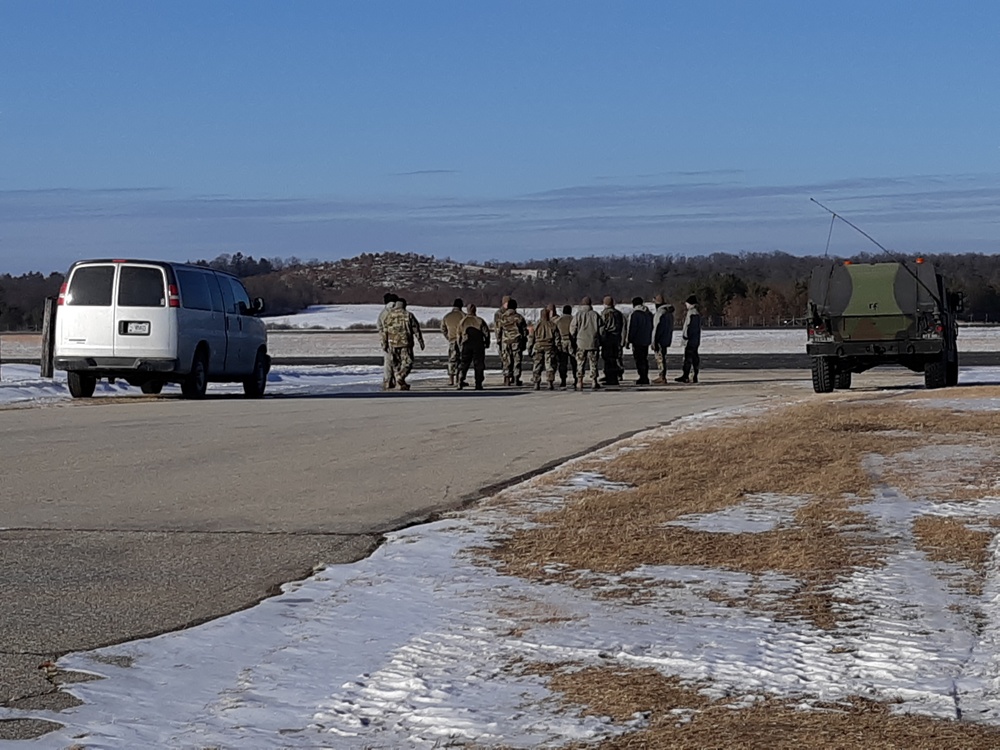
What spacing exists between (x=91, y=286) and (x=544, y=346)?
9622 millimetres

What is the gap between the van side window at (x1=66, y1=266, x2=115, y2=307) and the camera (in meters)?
20.7

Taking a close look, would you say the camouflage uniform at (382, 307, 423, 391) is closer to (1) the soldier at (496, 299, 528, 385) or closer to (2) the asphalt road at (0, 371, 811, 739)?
(1) the soldier at (496, 299, 528, 385)

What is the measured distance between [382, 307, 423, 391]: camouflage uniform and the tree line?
8.07 m

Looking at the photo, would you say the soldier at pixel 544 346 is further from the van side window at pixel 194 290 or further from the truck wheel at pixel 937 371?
the van side window at pixel 194 290

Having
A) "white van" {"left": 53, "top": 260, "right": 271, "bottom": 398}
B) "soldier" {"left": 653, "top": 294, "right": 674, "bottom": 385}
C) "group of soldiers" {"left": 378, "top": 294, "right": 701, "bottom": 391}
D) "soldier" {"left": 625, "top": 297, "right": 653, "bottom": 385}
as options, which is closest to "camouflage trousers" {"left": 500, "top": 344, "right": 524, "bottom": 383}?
"group of soldiers" {"left": 378, "top": 294, "right": 701, "bottom": 391}

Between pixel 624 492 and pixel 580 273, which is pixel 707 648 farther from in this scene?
pixel 580 273

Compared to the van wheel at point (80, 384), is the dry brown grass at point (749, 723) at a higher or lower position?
lower

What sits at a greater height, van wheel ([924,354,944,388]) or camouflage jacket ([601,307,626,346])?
camouflage jacket ([601,307,626,346])

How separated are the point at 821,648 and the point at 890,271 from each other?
19.3m

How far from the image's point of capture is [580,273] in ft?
504

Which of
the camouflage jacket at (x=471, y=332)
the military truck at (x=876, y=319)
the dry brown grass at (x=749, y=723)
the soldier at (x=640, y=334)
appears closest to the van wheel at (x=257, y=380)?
the camouflage jacket at (x=471, y=332)

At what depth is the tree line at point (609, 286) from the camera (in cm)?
8912

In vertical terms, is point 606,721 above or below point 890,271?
below

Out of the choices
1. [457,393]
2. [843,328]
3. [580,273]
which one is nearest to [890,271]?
[843,328]
